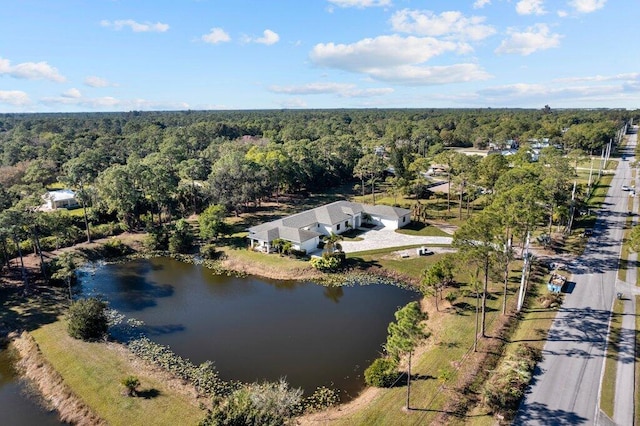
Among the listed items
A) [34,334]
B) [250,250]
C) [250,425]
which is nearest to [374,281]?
[250,250]

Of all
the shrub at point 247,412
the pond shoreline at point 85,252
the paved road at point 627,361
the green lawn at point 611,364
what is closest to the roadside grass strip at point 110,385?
the pond shoreline at point 85,252

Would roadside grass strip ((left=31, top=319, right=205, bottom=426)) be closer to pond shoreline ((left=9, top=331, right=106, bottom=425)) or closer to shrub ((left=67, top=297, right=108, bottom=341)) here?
pond shoreline ((left=9, top=331, right=106, bottom=425))

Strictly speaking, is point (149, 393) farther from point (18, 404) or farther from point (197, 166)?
point (197, 166)

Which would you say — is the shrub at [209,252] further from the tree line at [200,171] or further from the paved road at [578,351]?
the paved road at [578,351]

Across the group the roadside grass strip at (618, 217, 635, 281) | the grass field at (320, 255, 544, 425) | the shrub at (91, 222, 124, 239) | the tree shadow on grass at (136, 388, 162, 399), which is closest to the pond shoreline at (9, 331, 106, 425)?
the tree shadow on grass at (136, 388, 162, 399)

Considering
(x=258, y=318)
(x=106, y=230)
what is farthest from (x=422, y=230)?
(x=106, y=230)

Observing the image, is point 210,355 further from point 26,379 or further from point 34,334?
point 34,334
